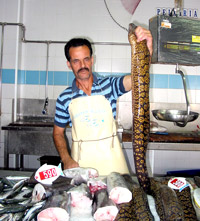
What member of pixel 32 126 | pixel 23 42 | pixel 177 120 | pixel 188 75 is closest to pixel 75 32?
pixel 23 42

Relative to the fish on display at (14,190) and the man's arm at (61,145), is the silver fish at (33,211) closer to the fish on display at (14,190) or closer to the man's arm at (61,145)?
the fish on display at (14,190)

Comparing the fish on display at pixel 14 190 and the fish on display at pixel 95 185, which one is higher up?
the fish on display at pixel 95 185

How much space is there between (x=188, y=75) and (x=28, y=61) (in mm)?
3655

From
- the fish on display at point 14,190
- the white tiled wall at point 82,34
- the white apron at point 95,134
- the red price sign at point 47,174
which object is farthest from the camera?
the white tiled wall at point 82,34

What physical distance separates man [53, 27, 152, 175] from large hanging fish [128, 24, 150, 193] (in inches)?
28.6

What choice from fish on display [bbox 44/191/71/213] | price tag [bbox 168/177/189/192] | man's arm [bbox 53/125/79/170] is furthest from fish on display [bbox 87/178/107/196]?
man's arm [bbox 53/125/79/170]

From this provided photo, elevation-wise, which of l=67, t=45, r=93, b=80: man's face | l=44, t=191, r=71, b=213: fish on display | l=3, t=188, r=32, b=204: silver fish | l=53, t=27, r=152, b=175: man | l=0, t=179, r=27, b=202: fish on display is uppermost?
l=67, t=45, r=93, b=80: man's face

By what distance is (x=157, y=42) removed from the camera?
1814 mm

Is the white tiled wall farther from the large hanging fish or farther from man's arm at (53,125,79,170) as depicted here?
the large hanging fish

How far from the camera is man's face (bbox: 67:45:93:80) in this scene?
2.09 meters

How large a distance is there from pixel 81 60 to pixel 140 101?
93 cm

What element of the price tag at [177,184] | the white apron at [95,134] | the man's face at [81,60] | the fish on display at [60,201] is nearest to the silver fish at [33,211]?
the fish on display at [60,201]

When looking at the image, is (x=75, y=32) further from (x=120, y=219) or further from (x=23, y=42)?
(x=120, y=219)

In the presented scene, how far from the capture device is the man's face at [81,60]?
2.09 m
